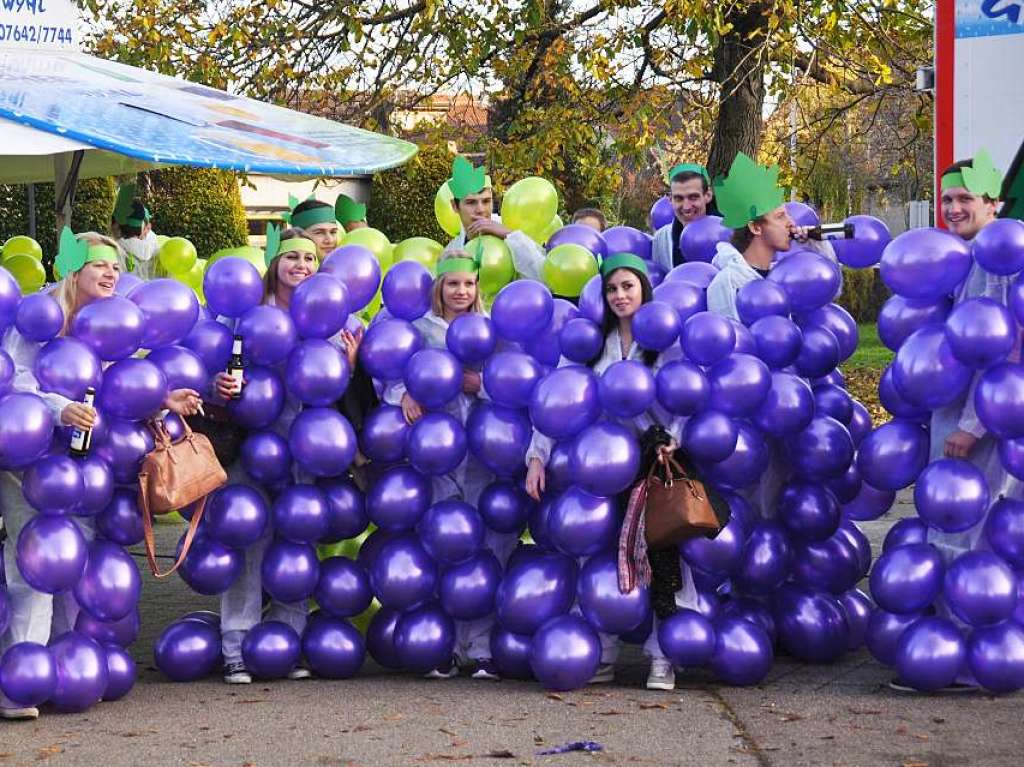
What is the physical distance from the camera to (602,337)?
6043 mm

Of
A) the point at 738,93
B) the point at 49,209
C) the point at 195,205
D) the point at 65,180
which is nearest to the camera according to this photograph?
the point at 65,180

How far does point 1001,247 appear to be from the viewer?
561 cm

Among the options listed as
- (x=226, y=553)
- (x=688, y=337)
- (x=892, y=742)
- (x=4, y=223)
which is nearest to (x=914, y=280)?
(x=688, y=337)

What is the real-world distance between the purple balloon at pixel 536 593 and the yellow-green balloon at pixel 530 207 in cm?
174

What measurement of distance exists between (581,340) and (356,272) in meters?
1.03

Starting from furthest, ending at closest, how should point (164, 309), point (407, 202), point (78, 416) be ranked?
point (407, 202), point (164, 309), point (78, 416)

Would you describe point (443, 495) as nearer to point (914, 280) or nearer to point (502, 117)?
point (914, 280)

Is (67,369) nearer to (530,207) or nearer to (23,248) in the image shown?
(530,207)

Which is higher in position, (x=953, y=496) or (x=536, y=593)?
(x=953, y=496)

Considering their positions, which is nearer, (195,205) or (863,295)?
(195,205)

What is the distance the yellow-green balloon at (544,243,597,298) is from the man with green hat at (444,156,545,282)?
139mm

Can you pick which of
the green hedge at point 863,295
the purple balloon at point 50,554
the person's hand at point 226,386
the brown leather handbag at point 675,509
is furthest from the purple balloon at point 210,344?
the green hedge at point 863,295

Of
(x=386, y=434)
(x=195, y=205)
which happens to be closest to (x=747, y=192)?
(x=386, y=434)

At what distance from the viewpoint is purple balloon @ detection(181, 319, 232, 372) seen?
238 inches
